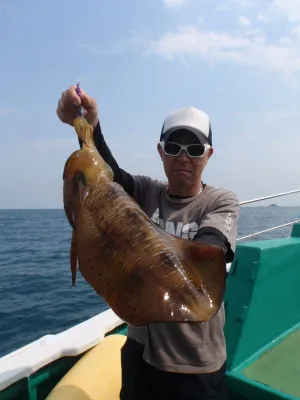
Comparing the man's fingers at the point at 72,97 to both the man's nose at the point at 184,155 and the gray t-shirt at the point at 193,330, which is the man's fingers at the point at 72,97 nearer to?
the man's nose at the point at 184,155

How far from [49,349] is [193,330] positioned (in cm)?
189

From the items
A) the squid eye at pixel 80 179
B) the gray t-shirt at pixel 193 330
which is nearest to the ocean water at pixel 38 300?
the gray t-shirt at pixel 193 330

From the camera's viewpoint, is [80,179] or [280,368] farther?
[280,368]

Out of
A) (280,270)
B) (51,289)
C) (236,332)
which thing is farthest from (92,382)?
(51,289)

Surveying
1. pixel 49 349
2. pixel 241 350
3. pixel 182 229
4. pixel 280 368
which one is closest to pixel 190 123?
pixel 182 229

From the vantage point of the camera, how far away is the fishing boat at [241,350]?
10.1 feet

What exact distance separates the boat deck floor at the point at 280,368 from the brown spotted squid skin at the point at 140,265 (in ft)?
6.72

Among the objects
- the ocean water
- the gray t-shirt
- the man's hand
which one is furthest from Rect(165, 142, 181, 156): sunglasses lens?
the ocean water

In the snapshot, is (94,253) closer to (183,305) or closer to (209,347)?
(183,305)

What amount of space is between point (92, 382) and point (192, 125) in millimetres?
2168

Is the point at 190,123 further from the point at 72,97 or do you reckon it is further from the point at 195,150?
the point at 72,97

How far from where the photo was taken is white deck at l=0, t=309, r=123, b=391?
124 inches

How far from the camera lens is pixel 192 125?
2283mm

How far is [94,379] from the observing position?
3.13m
